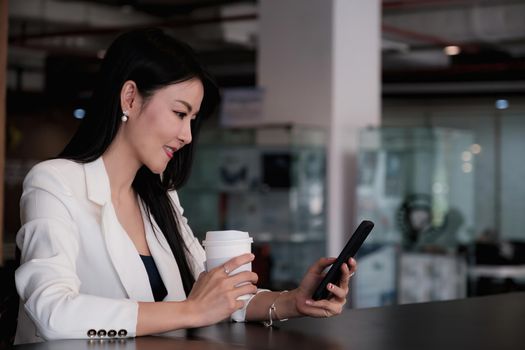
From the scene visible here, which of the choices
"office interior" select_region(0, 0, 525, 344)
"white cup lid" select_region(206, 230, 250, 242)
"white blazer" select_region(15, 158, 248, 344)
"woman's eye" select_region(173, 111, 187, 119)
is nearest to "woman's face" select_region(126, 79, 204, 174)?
"woman's eye" select_region(173, 111, 187, 119)

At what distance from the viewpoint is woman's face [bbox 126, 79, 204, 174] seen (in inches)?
77.7

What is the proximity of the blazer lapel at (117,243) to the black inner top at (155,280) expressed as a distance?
0.04m

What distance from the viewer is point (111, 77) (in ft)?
6.48

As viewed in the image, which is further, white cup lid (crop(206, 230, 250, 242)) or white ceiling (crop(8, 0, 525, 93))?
white ceiling (crop(8, 0, 525, 93))

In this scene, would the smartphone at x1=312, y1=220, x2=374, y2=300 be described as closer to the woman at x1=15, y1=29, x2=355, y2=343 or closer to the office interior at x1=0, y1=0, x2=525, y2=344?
the woman at x1=15, y1=29, x2=355, y2=343

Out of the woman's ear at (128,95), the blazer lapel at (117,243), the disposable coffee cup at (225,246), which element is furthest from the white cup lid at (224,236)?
→ the woman's ear at (128,95)

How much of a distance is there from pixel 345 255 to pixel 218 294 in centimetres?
27

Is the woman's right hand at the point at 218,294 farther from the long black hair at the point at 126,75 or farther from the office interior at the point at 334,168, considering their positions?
the office interior at the point at 334,168

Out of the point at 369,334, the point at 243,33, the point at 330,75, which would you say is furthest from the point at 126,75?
the point at 243,33

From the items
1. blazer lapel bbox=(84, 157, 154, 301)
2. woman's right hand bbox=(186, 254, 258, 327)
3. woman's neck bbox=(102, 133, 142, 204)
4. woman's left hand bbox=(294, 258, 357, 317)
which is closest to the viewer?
woman's right hand bbox=(186, 254, 258, 327)

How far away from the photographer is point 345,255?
1729 mm

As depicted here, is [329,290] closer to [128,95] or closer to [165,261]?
[165,261]

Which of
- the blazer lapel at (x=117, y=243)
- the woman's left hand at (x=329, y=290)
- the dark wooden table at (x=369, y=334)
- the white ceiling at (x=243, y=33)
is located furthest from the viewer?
the white ceiling at (x=243, y=33)

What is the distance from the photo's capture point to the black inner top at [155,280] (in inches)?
80.7
